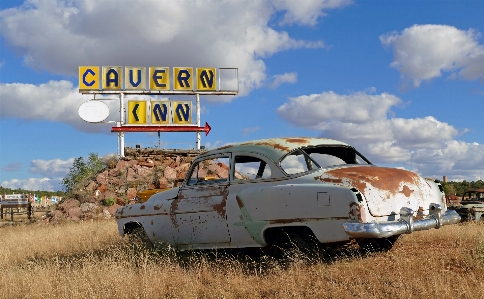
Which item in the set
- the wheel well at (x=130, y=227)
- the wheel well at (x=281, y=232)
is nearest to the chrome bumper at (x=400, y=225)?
the wheel well at (x=281, y=232)

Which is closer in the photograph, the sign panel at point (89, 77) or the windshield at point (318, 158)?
the windshield at point (318, 158)

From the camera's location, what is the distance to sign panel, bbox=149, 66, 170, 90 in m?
24.7

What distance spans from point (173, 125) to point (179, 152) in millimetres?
1791

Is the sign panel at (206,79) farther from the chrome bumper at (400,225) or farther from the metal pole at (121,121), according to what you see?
the chrome bumper at (400,225)

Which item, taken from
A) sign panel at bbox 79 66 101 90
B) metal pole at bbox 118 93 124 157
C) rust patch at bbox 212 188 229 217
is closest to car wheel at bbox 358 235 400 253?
rust patch at bbox 212 188 229 217

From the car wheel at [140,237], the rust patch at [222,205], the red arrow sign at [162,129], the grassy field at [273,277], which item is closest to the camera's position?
the grassy field at [273,277]

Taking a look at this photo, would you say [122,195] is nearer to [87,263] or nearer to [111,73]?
[111,73]

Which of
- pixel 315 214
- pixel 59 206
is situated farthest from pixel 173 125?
pixel 315 214

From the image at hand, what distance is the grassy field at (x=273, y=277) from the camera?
16.2 ft

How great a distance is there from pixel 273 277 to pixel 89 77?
Result: 2119 centimetres

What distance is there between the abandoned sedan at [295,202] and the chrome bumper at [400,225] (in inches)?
0.4

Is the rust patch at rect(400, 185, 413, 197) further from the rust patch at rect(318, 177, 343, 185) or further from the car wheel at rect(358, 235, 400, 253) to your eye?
the car wheel at rect(358, 235, 400, 253)

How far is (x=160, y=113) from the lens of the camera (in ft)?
80.4

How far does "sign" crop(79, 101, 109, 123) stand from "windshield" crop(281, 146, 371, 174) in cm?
1892
